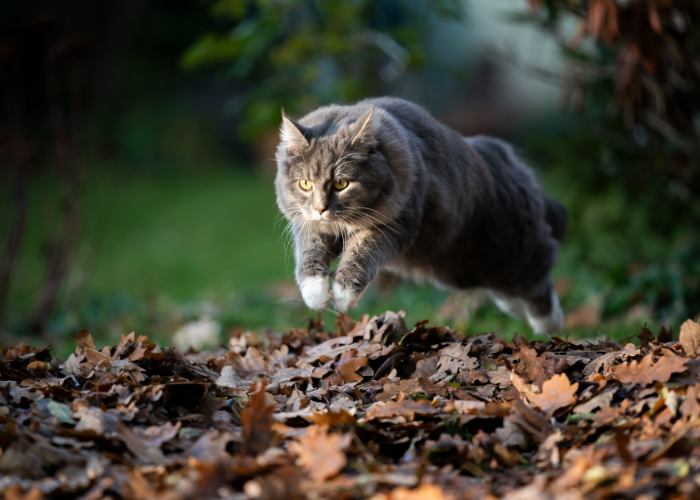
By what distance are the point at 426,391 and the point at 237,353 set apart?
1.16 m

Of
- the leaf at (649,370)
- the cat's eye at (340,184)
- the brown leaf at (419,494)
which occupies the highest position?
the cat's eye at (340,184)

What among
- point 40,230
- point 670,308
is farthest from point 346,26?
point 40,230

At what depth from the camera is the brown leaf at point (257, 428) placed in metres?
1.97

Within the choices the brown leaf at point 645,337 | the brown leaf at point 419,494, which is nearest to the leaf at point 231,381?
the brown leaf at point 419,494

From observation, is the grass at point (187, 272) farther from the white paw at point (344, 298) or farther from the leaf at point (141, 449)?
the leaf at point (141, 449)

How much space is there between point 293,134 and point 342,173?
323mm

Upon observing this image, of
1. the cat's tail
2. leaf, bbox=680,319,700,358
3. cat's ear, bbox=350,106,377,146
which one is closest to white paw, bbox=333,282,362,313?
cat's ear, bbox=350,106,377,146

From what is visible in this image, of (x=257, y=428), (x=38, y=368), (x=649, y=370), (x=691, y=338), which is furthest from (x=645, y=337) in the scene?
(x=38, y=368)

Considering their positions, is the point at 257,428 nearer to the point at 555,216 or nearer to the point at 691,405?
the point at 691,405

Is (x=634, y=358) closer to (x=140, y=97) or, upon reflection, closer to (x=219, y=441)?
(x=219, y=441)

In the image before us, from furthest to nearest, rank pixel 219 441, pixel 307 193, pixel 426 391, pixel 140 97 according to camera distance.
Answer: pixel 140 97, pixel 307 193, pixel 426 391, pixel 219 441

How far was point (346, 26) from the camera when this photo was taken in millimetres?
5758

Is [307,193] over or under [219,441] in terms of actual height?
over

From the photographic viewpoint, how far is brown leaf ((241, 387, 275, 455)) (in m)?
1.97
